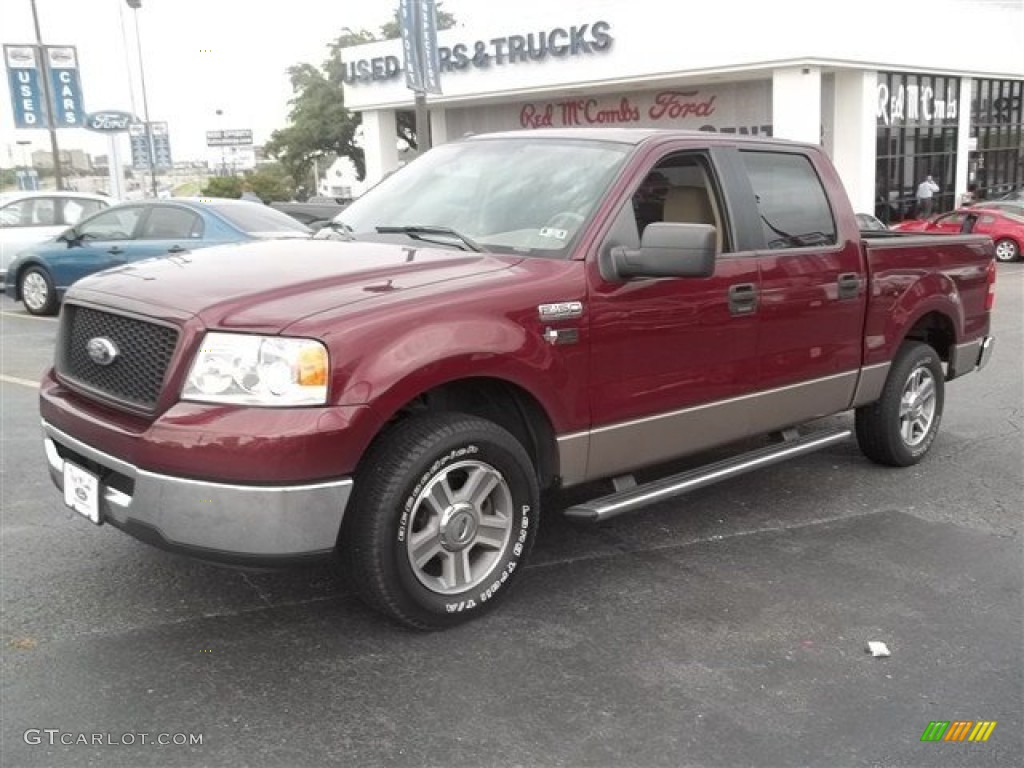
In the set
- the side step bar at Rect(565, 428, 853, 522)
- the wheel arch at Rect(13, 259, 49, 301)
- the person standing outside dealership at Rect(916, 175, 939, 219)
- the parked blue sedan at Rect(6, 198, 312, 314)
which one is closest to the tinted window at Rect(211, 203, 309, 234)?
the parked blue sedan at Rect(6, 198, 312, 314)

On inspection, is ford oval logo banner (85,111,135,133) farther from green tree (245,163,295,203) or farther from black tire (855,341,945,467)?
black tire (855,341,945,467)

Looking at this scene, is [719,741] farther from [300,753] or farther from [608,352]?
[608,352]

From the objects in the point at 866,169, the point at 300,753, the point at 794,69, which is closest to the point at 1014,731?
the point at 300,753

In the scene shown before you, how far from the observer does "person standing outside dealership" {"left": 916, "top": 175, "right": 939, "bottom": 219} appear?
1093 inches

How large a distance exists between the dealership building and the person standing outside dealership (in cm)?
33

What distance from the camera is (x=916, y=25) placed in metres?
25.5

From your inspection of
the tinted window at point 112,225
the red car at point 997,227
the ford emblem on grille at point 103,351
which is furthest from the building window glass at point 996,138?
the ford emblem on grille at point 103,351

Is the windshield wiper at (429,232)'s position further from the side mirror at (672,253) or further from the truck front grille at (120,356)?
the truck front grille at (120,356)

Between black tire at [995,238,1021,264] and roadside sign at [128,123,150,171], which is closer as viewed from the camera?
black tire at [995,238,1021,264]

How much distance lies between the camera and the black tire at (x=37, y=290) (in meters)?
12.5

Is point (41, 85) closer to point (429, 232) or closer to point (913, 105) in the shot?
point (913, 105)

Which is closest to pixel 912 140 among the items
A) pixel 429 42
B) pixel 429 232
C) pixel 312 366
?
pixel 429 42

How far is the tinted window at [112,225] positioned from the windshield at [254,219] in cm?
127

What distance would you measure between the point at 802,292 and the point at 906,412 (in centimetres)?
151
